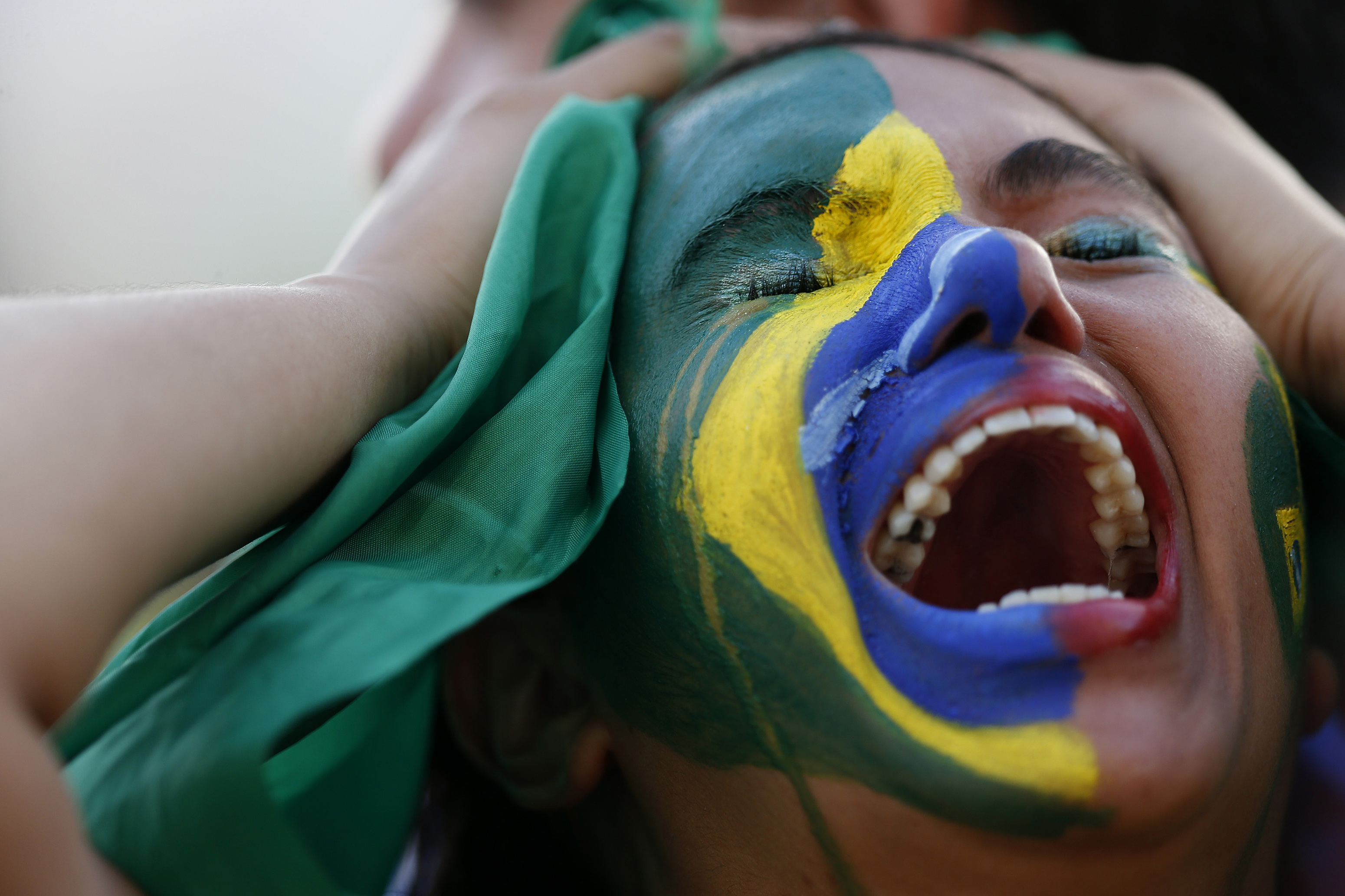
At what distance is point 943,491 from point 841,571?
4.3 inches

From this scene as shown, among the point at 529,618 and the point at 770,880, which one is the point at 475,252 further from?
the point at 770,880

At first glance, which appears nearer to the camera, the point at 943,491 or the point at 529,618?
the point at 943,491

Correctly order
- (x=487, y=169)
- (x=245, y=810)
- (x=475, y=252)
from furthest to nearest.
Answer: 1. (x=487, y=169)
2. (x=475, y=252)
3. (x=245, y=810)

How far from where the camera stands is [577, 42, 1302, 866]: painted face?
0.79 metres

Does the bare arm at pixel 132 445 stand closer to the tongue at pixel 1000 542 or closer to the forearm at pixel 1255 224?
the tongue at pixel 1000 542

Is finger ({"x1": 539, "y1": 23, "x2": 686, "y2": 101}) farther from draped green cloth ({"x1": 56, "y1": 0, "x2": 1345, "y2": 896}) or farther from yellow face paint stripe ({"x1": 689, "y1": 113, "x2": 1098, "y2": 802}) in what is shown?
yellow face paint stripe ({"x1": 689, "y1": 113, "x2": 1098, "y2": 802})

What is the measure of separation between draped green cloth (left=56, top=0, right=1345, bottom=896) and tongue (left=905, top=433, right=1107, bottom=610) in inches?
13.7

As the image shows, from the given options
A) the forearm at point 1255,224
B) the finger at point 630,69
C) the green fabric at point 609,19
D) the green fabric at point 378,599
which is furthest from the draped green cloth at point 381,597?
the green fabric at point 609,19

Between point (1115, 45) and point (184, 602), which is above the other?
point (184, 602)

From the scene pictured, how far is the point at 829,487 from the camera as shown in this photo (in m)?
0.86

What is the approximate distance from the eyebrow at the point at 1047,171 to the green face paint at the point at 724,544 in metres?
0.14

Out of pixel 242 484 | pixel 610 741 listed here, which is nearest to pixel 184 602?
pixel 242 484

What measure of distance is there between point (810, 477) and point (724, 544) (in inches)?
3.8

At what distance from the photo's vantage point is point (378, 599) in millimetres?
824
